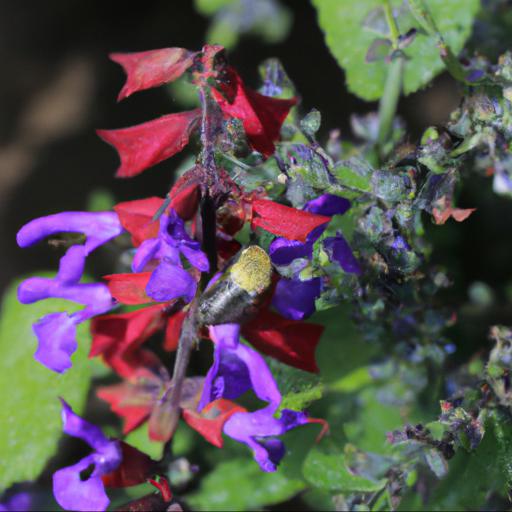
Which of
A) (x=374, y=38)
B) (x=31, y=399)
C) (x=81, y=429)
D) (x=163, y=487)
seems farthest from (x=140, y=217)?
(x=374, y=38)

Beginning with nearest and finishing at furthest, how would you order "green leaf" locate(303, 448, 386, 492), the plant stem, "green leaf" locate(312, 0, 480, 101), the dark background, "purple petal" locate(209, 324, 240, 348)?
1. the plant stem
2. "purple petal" locate(209, 324, 240, 348)
3. "green leaf" locate(303, 448, 386, 492)
4. "green leaf" locate(312, 0, 480, 101)
5. the dark background

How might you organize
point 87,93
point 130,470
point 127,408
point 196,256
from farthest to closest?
point 87,93 < point 127,408 < point 130,470 < point 196,256

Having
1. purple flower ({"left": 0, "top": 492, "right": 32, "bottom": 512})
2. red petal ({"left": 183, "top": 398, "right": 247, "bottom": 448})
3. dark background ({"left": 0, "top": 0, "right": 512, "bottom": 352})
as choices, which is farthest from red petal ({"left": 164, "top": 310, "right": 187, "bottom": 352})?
dark background ({"left": 0, "top": 0, "right": 512, "bottom": 352})

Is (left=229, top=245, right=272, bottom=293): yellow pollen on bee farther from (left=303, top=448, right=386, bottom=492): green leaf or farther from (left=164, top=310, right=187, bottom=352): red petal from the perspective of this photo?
(left=303, top=448, right=386, bottom=492): green leaf

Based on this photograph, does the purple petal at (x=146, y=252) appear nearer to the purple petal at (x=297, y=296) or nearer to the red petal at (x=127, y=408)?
the purple petal at (x=297, y=296)

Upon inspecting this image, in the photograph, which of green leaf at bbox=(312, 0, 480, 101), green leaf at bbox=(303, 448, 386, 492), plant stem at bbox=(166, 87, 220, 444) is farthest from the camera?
green leaf at bbox=(312, 0, 480, 101)

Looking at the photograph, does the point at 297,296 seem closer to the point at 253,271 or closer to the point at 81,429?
the point at 253,271

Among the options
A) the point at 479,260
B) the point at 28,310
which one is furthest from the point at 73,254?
the point at 479,260
